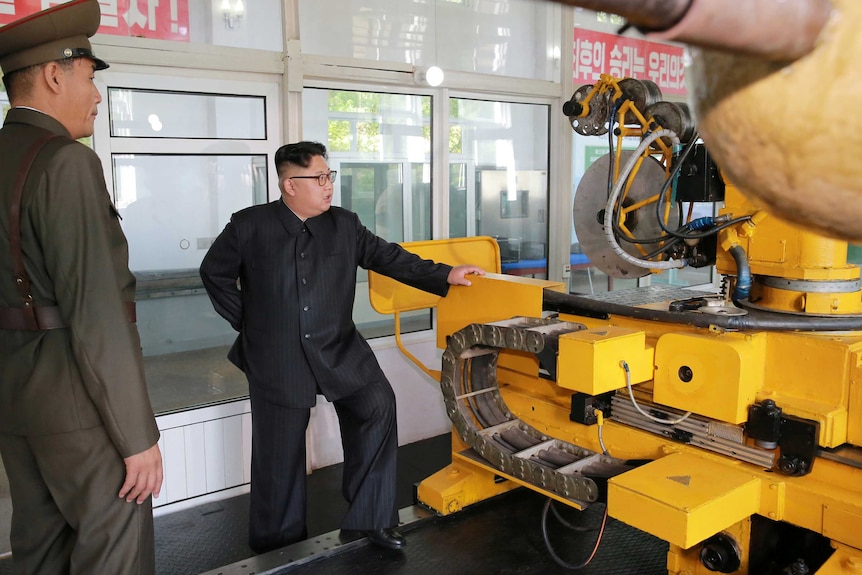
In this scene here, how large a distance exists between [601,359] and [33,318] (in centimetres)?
164

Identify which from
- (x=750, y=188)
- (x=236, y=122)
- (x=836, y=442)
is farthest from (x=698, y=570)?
(x=236, y=122)

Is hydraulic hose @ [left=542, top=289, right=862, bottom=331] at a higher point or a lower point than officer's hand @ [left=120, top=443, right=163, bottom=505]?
higher

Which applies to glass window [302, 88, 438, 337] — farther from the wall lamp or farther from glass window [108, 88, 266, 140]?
glass window [108, 88, 266, 140]

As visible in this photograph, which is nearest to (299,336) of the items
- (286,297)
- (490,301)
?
(286,297)

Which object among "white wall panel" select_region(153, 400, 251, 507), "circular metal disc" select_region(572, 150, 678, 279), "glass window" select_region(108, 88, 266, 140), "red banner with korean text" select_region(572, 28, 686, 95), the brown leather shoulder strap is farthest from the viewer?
"red banner with korean text" select_region(572, 28, 686, 95)

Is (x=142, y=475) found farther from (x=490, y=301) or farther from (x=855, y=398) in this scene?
(x=855, y=398)

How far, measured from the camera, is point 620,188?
9.26ft

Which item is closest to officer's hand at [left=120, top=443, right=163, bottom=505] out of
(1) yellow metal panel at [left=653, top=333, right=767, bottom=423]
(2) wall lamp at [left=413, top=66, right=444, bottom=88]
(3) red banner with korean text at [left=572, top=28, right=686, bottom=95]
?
(1) yellow metal panel at [left=653, top=333, right=767, bottom=423]

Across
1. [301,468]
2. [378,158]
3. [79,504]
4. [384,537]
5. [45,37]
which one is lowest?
[384,537]

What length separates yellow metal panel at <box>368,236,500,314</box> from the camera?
3510mm

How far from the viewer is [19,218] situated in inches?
67.5

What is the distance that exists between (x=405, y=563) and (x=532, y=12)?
3840 mm

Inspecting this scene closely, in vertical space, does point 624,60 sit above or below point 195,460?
above

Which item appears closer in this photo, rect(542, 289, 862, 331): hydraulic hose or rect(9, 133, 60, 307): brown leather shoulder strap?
rect(9, 133, 60, 307): brown leather shoulder strap
